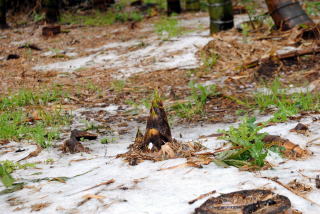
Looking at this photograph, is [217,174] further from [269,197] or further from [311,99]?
[311,99]

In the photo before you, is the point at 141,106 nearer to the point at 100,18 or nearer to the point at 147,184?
the point at 147,184

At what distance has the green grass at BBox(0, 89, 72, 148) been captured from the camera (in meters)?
3.82

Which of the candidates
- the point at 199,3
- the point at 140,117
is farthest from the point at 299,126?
the point at 199,3

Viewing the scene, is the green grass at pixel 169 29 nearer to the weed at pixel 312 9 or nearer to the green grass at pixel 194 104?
the weed at pixel 312 9

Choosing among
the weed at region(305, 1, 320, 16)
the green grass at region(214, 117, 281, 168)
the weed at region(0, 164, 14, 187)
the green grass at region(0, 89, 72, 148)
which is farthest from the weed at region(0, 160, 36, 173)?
the weed at region(305, 1, 320, 16)

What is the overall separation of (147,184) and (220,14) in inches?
236

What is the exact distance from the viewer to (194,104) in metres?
4.69

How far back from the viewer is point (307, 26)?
6789mm

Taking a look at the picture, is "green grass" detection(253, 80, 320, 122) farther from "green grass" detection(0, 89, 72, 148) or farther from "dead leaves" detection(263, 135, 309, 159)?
"green grass" detection(0, 89, 72, 148)

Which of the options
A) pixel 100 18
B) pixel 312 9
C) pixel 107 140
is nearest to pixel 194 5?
pixel 100 18

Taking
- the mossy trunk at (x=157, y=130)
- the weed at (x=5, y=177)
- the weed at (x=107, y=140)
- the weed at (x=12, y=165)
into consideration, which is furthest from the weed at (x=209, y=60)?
the weed at (x=5, y=177)

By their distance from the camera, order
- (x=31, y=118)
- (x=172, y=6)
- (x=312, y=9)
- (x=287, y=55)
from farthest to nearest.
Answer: (x=172, y=6)
(x=312, y=9)
(x=287, y=55)
(x=31, y=118)

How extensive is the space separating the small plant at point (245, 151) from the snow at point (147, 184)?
78 millimetres

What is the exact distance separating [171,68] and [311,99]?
2.61 meters
